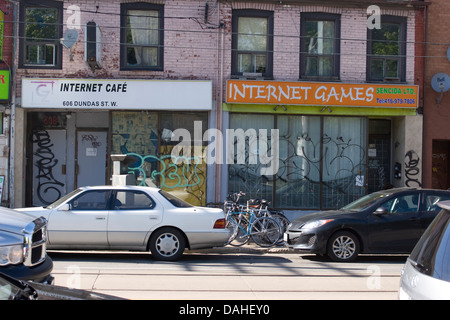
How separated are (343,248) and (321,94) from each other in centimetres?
621

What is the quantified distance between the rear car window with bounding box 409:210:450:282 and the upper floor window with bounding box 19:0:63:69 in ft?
44.6

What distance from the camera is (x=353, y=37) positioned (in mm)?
16094

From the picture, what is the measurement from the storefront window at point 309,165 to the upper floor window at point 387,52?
1642 mm

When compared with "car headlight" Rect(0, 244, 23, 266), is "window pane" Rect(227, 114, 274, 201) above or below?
above

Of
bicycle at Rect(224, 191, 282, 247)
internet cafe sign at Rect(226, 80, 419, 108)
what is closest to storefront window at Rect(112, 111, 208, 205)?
internet cafe sign at Rect(226, 80, 419, 108)

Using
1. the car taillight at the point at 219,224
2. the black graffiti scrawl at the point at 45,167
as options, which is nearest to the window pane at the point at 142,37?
the black graffiti scrawl at the point at 45,167

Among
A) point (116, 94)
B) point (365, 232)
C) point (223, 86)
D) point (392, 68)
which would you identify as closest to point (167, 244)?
point (365, 232)

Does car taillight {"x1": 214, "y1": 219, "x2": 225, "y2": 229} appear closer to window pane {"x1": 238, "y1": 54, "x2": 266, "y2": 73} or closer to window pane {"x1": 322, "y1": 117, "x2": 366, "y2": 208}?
window pane {"x1": 322, "y1": 117, "x2": 366, "y2": 208}

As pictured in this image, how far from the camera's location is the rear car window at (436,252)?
3.52 m

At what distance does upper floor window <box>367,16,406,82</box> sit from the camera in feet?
53.3
